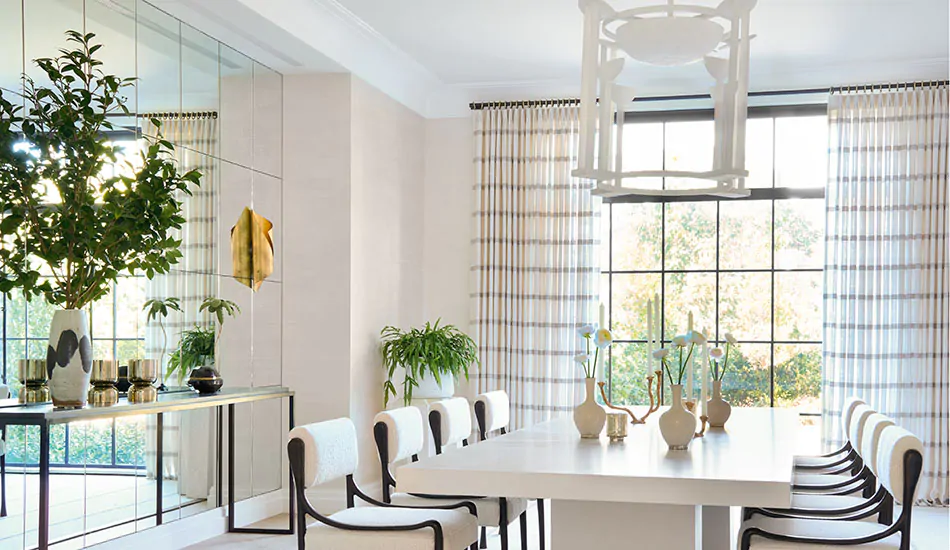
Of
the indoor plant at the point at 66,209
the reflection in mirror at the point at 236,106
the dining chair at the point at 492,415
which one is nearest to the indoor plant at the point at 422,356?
the dining chair at the point at 492,415

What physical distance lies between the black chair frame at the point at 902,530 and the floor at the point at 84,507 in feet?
9.48

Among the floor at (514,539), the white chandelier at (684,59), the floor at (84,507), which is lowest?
the floor at (514,539)

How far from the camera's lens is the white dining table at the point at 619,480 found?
2.84 meters

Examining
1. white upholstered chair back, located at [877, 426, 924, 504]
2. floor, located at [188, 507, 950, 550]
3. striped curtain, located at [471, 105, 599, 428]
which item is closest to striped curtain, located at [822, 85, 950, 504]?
floor, located at [188, 507, 950, 550]

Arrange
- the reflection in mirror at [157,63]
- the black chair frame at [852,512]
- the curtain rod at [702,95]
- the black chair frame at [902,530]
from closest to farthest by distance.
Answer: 1. the black chair frame at [902,530]
2. the black chair frame at [852,512]
3. the reflection in mirror at [157,63]
4. the curtain rod at [702,95]

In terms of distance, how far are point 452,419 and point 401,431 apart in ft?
1.93

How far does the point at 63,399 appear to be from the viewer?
416cm

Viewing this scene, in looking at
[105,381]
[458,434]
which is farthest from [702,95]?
[105,381]

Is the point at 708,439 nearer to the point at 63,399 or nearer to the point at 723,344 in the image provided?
the point at 63,399

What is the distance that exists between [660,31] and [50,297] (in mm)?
2722

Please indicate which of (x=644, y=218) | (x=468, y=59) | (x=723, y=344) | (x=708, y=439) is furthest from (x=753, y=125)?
(x=708, y=439)

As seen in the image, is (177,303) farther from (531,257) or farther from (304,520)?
(531,257)

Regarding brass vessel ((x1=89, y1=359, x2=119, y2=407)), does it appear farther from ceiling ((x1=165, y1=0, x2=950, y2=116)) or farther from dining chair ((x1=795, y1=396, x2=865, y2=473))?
dining chair ((x1=795, y1=396, x2=865, y2=473))

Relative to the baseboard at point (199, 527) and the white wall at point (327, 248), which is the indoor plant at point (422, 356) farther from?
the baseboard at point (199, 527)
